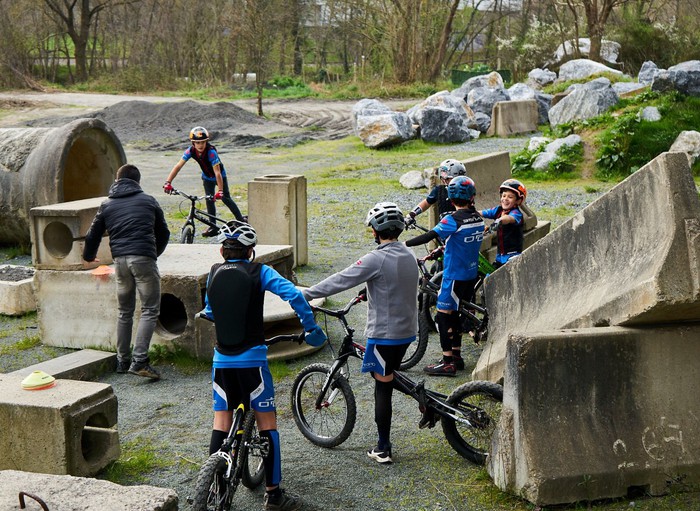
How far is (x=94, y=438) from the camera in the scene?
6.23m

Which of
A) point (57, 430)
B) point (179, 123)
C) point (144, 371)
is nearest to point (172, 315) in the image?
point (144, 371)

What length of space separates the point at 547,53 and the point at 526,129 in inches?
616

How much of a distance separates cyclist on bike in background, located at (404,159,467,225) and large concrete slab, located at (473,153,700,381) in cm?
156

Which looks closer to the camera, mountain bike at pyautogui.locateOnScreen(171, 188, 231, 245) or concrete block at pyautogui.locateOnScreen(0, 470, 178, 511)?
concrete block at pyautogui.locateOnScreen(0, 470, 178, 511)

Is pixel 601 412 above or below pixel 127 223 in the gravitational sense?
below

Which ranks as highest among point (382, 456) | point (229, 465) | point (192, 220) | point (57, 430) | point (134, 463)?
point (192, 220)

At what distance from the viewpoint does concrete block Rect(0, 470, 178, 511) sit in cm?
420

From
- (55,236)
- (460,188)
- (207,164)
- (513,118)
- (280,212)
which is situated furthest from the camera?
(513,118)

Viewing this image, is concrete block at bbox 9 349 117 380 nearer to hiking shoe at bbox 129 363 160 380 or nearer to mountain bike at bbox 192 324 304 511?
hiking shoe at bbox 129 363 160 380

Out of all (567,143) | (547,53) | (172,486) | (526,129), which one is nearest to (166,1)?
(547,53)

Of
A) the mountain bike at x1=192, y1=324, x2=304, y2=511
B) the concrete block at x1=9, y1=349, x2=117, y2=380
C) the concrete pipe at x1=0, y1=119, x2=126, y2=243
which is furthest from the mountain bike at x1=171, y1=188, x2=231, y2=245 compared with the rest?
the mountain bike at x1=192, y1=324, x2=304, y2=511

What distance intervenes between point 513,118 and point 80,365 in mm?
21402

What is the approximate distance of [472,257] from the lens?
776 centimetres

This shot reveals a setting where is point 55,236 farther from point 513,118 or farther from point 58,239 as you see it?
point 513,118
